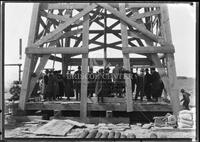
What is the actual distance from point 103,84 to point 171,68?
223 centimetres

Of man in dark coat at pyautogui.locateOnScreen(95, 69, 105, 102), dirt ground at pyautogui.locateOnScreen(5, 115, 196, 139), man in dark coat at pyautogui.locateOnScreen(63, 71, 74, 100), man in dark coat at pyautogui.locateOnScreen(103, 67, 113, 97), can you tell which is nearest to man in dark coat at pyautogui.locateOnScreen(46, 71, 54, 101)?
man in dark coat at pyautogui.locateOnScreen(63, 71, 74, 100)

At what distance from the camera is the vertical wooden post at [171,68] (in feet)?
32.9

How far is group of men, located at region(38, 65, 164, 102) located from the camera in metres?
10.1

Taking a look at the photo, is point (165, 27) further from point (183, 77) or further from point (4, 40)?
point (4, 40)

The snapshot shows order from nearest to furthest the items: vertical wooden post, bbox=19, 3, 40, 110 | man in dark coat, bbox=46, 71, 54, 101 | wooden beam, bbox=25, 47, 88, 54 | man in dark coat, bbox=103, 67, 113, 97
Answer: man in dark coat, bbox=103, 67, 113, 97, wooden beam, bbox=25, 47, 88, 54, vertical wooden post, bbox=19, 3, 40, 110, man in dark coat, bbox=46, 71, 54, 101

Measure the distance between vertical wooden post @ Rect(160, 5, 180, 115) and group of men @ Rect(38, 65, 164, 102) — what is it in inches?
39.5

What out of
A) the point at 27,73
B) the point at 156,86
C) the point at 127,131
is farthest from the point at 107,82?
the point at 27,73

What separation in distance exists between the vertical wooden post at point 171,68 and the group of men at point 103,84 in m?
1.00

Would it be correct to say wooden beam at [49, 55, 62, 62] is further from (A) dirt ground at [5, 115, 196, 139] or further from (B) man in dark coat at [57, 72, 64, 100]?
(A) dirt ground at [5, 115, 196, 139]

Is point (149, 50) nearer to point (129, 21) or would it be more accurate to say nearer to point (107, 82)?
point (129, 21)

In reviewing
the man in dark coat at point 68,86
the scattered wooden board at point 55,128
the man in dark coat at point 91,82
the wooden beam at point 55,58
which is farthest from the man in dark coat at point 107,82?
the wooden beam at point 55,58

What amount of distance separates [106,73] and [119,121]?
62.8 inches

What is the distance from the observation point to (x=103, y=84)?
10.3 meters

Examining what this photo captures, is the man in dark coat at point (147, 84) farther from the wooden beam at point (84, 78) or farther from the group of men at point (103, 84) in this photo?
the wooden beam at point (84, 78)
